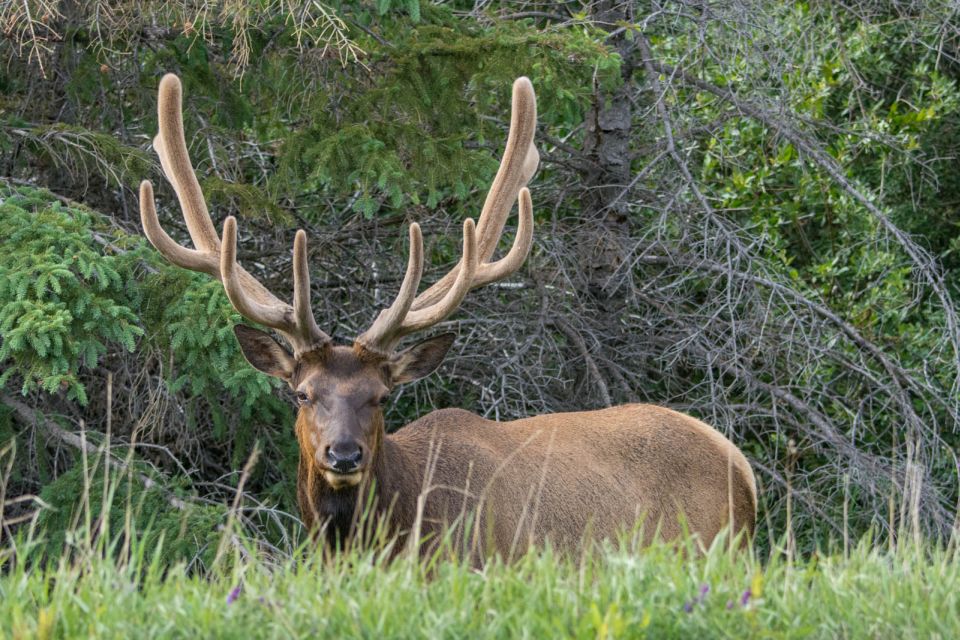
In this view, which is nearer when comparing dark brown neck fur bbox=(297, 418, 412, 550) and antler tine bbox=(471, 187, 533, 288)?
dark brown neck fur bbox=(297, 418, 412, 550)

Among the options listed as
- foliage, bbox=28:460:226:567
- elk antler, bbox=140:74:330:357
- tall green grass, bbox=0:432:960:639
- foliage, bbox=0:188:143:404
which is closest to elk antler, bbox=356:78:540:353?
elk antler, bbox=140:74:330:357

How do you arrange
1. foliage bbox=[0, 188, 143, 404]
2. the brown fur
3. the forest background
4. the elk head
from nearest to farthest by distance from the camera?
the elk head < the brown fur < foliage bbox=[0, 188, 143, 404] < the forest background

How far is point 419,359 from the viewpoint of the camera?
6.55 metres

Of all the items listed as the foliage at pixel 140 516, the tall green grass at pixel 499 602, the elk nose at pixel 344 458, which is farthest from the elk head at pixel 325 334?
the tall green grass at pixel 499 602

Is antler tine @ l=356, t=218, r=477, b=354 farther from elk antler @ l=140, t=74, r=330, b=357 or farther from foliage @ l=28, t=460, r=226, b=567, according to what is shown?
foliage @ l=28, t=460, r=226, b=567

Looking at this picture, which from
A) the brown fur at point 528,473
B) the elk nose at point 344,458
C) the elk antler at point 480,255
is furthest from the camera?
the elk antler at point 480,255

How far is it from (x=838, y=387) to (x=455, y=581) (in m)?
7.10

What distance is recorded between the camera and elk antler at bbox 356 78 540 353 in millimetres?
6191

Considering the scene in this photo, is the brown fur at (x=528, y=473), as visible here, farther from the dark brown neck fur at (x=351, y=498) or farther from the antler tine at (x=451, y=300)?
the antler tine at (x=451, y=300)

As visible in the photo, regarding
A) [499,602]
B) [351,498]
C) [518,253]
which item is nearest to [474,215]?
[518,253]

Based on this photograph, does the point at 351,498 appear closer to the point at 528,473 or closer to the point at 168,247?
the point at 528,473

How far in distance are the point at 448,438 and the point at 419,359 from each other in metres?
0.43

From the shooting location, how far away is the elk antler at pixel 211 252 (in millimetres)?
6027

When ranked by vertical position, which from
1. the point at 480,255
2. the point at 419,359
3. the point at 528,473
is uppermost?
the point at 480,255
